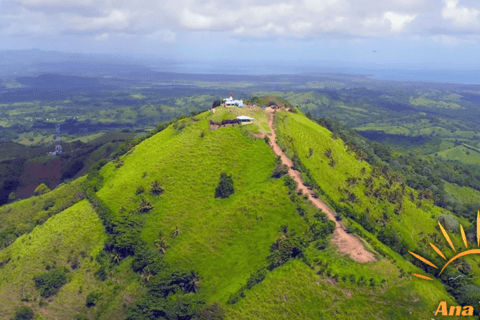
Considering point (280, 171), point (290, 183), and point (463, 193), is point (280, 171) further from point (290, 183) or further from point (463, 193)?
point (463, 193)

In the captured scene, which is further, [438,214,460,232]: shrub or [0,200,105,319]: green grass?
[438,214,460,232]: shrub

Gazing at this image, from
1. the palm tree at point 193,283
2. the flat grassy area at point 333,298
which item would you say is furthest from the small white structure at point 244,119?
the flat grassy area at point 333,298

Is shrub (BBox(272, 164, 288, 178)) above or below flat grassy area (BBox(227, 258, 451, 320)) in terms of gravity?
Result: above

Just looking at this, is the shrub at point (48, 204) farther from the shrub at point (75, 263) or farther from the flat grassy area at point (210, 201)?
the shrub at point (75, 263)

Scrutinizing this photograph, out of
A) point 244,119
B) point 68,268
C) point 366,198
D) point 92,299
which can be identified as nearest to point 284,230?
point 366,198

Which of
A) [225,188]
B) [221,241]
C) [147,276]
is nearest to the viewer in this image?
[147,276]

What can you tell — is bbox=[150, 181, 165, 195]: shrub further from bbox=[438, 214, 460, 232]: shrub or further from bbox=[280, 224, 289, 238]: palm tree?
bbox=[438, 214, 460, 232]: shrub

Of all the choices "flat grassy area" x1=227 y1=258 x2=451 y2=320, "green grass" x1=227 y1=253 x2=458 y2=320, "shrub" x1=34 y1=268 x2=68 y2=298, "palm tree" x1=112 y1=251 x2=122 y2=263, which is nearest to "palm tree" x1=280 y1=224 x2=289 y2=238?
"flat grassy area" x1=227 y1=258 x2=451 y2=320
